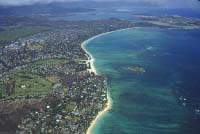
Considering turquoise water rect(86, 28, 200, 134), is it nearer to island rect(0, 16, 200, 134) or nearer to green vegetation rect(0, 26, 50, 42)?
island rect(0, 16, 200, 134)

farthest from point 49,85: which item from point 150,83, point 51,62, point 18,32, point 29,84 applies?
point 18,32

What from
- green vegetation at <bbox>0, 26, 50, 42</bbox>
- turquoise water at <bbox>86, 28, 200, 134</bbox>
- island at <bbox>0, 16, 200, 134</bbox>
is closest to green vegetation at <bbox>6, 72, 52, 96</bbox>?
island at <bbox>0, 16, 200, 134</bbox>

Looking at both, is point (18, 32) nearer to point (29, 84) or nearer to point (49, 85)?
point (29, 84)

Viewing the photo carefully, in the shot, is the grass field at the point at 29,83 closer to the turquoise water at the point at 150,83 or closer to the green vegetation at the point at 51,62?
the green vegetation at the point at 51,62

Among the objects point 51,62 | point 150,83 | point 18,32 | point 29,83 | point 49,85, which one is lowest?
point 150,83

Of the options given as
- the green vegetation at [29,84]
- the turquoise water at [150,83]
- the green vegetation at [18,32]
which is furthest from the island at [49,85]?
the turquoise water at [150,83]

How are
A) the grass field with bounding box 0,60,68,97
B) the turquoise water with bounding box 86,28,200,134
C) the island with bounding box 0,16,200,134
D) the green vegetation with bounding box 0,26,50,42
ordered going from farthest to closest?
the green vegetation with bounding box 0,26,50,42 < the grass field with bounding box 0,60,68,97 < the turquoise water with bounding box 86,28,200,134 < the island with bounding box 0,16,200,134
